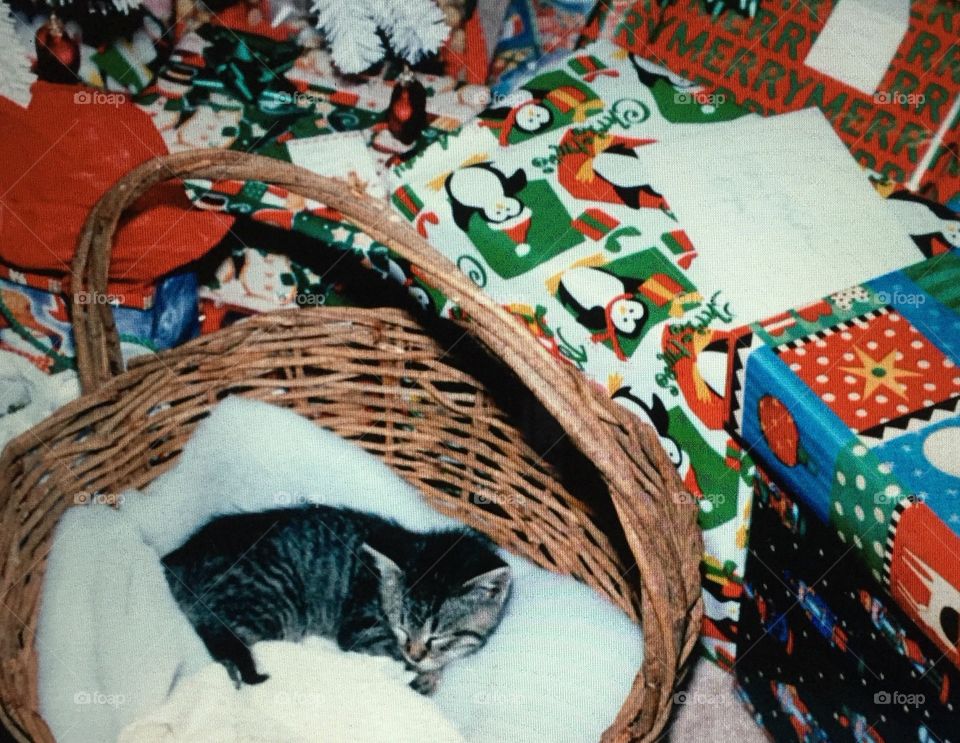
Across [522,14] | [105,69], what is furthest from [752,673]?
[105,69]

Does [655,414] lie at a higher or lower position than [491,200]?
lower

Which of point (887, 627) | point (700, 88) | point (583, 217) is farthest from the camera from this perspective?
point (700, 88)

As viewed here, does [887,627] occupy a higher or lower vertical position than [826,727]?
higher

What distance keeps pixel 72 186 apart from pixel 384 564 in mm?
599

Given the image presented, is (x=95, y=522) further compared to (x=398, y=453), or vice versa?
(x=398, y=453)

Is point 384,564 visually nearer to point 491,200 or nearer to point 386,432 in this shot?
point 386,432

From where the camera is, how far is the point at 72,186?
108cm

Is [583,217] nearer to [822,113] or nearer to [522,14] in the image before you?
[822,113]

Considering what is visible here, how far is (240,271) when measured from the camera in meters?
1.24

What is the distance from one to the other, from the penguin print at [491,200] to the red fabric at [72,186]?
0.34 metres

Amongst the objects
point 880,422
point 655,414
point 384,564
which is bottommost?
point 384,564

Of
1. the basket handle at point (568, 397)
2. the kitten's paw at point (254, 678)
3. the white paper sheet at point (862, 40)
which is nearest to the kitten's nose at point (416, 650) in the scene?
the kitten's paw at point (254, 678)

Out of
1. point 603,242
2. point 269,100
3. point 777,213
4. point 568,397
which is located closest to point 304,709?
point 568,397

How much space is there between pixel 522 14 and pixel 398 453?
2.17ft
